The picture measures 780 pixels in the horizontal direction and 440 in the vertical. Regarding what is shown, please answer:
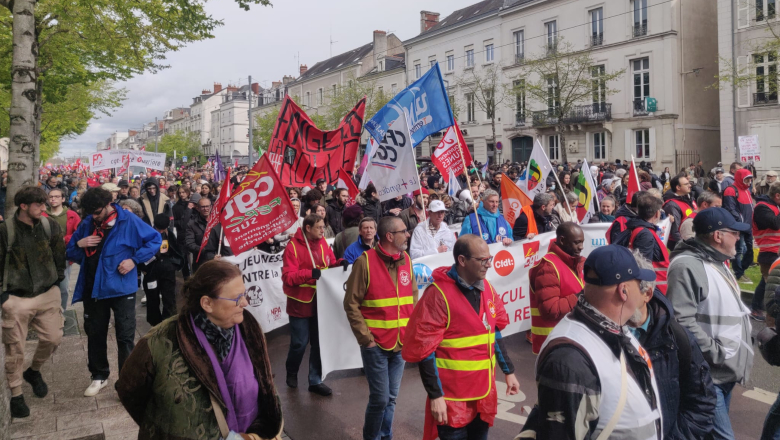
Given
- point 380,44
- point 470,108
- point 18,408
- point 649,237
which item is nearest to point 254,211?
point 18,408

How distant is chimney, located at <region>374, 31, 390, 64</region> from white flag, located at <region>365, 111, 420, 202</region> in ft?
165

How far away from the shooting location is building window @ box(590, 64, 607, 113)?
34250 millimetres

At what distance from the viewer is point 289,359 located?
616cm

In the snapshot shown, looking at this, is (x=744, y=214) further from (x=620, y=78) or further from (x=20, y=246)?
(x=620, y=78)

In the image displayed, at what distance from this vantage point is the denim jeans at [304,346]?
6043 mm

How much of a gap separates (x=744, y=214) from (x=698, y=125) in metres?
26.2

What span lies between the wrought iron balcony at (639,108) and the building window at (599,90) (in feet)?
5.78

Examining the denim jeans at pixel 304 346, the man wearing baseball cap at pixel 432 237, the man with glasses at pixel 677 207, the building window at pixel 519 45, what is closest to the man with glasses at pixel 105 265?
the denim jeans at pixel 304 346

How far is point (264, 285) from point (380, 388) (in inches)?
138

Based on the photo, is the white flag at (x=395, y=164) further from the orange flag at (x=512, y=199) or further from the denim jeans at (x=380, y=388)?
the denim jeans at (x=380, y=388)

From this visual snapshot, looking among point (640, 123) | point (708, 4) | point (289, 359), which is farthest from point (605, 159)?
point (289, 359)

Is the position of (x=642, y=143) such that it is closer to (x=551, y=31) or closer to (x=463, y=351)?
(x=551, y=31)

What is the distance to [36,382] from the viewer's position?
5.62 m

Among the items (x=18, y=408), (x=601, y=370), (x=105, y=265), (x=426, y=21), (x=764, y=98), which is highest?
(x=426, y=21)
